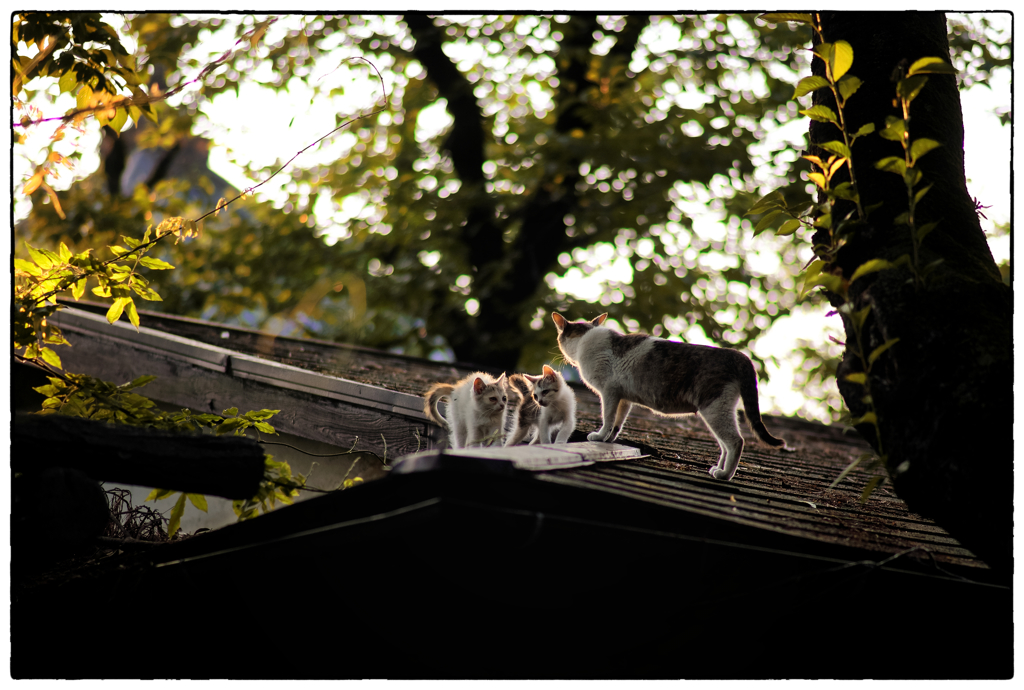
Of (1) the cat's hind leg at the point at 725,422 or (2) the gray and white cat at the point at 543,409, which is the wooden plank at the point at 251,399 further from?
(1) the cat's hind leg at the point at 725,422

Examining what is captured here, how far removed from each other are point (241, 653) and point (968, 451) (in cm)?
193

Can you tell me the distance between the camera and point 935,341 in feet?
5.90

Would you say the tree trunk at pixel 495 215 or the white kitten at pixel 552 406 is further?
the tree trunk at pixel 495 215

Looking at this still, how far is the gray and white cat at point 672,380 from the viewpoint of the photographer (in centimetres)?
220

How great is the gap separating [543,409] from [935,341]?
45.6 inches

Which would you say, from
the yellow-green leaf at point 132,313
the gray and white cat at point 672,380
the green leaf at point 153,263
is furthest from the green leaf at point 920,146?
the yellow-green leaf at point 132,313

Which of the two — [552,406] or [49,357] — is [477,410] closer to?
[552,406]

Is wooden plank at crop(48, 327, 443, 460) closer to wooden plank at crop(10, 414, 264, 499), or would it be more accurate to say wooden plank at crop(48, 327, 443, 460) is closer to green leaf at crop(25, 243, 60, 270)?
wooden plank at crop(10, 414, 264, 499)

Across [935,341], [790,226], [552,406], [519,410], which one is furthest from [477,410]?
[935,341]

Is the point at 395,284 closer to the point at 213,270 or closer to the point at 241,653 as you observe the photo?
the point at 213,270

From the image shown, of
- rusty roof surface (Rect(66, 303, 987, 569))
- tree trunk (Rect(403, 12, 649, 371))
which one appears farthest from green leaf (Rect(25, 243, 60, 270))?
tree trunk (Rect(403, 12, 649, 371))

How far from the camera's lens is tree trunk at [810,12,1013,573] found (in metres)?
1.74

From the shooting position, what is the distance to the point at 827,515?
2.06m

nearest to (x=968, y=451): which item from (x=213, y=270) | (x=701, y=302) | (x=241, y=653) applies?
(x=241, y=653)
